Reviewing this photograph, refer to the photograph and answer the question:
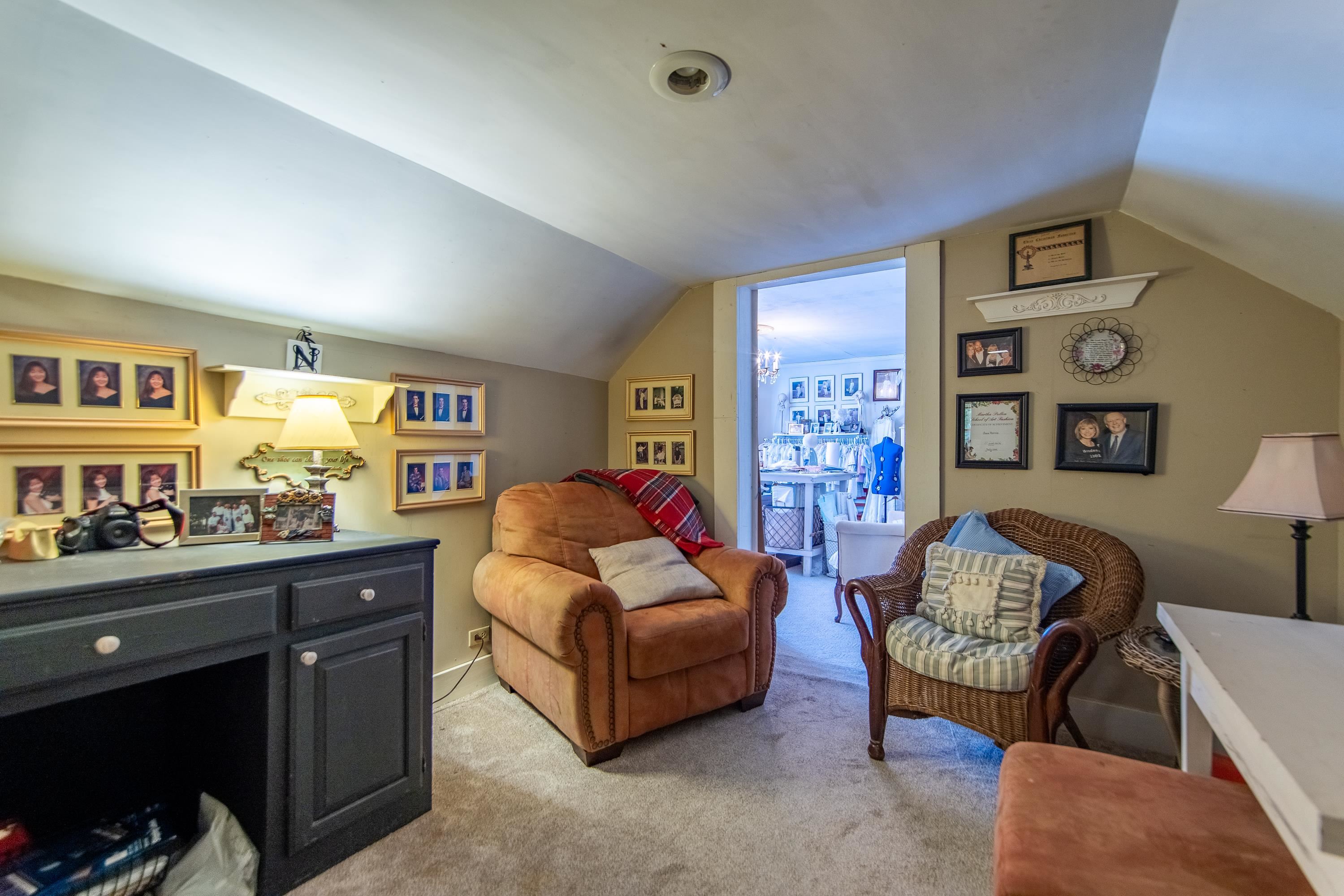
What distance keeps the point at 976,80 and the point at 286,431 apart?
2382mm

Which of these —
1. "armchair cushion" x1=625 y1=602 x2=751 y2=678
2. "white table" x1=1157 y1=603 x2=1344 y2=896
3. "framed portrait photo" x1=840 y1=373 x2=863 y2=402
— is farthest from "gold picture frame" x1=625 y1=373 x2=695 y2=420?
"framed portrait photo" x1=840 y1=373 x2=863 y2=402

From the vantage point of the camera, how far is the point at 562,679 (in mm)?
2160

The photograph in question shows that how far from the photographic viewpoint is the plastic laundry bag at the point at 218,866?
143cm

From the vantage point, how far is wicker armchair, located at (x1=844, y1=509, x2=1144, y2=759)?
1.83 meters

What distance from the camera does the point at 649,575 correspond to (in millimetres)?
2625

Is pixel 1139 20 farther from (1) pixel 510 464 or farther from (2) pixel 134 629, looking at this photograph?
(1) pixel 510 464

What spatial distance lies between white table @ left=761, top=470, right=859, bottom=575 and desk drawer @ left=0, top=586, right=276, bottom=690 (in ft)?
13.7

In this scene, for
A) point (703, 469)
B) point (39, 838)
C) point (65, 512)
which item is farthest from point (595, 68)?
point (39, 838)

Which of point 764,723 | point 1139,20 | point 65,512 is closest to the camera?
point 1139,20

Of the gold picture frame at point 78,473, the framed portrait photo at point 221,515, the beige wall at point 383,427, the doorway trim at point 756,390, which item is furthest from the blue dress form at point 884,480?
the gold picture frame at point 78,473

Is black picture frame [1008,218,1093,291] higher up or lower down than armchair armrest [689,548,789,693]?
higher up

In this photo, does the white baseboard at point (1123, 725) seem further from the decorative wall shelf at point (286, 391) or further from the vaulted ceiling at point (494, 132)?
the decorative wall shelf at point (286, 391)

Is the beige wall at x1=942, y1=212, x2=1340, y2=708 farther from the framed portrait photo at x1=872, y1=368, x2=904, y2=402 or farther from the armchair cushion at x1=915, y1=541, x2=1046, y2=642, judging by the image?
the framed portrait photo at x1=872, y1=368, x2=904, y2=402

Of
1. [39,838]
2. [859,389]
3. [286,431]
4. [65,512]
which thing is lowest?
[39,838]
